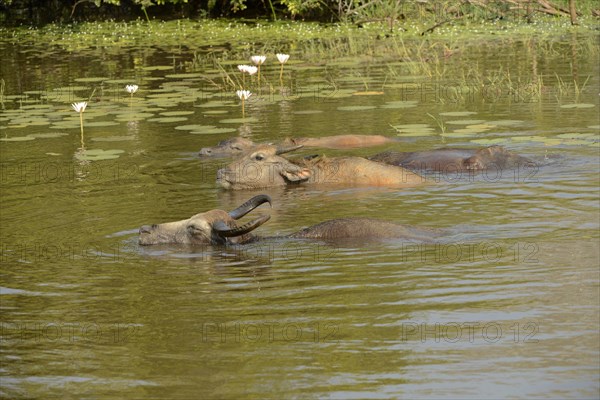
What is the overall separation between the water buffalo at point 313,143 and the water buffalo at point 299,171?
1.05 m

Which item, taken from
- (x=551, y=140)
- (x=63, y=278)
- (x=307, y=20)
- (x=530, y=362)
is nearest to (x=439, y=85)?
(x=551, y=140)

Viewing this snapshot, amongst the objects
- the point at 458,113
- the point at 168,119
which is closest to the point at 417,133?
the point at 458,113

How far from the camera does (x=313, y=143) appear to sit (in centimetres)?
1441

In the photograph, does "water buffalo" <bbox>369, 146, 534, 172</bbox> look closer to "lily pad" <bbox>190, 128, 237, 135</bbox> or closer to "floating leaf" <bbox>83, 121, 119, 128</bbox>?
"lily pad" <bbox>190, 128, 237, 135</bbox>

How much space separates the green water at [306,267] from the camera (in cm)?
661

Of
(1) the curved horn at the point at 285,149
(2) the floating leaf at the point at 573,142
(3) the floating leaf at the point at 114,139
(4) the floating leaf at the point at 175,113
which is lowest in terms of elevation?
(3) the floating leaf at the point at 114,139

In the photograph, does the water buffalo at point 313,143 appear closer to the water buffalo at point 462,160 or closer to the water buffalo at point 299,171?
the water buffalo at point 299,171

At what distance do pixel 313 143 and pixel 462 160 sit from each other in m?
2.46

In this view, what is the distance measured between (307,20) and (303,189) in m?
20.0

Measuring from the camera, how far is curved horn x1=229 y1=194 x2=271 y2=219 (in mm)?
9492

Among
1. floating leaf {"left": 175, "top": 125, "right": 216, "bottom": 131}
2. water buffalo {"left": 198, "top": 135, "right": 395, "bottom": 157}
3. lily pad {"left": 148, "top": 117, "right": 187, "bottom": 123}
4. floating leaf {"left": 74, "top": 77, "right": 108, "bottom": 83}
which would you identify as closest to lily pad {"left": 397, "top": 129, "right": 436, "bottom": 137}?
water buffalo {"left": 198, "top": 135, "right": 395, "bottom": 157}

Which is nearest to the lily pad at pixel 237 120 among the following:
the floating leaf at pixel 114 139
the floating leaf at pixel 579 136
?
the floating leaf at pixel 114 139

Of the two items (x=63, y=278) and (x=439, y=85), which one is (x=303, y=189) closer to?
(x=63, y=278)

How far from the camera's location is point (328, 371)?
657 centimetres
